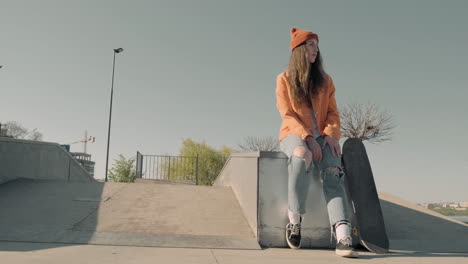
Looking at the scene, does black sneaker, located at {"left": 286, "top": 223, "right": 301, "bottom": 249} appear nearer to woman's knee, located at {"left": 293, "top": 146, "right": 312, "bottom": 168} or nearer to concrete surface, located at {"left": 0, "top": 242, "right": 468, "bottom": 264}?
concrete surface, located at {"left": 0, "top": 242, "right": 468, "bottom": 264}

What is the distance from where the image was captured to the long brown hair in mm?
3812

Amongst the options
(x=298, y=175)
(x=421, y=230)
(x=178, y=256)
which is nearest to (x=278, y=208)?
(x=298, y=175)

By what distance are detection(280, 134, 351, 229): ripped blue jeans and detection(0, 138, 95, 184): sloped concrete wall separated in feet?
19.5

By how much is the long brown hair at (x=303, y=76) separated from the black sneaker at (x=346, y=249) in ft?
4.63

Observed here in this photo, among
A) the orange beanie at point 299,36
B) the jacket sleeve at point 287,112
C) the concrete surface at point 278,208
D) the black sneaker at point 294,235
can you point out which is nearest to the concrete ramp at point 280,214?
the concrete surface at point 278,208

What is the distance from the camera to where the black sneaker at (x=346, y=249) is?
3154mm

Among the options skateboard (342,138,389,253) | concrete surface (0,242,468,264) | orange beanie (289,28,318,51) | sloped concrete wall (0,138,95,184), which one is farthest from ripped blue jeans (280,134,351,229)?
sloped concrete wall (0,138,95,184)

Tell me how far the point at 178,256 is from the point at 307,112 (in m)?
1.94

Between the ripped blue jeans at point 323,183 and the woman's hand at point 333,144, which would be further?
the woman's hand at point 333,144

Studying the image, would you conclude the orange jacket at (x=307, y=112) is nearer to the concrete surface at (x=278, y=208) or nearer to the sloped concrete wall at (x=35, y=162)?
the concrete surface at (x=278, y=208)

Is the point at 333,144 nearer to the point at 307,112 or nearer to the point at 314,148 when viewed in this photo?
the point at 314,148

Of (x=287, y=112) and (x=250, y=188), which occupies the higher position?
(x=287, y=112)

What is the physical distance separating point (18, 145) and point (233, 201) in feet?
16.0

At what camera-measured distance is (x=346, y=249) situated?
3.18 metres
